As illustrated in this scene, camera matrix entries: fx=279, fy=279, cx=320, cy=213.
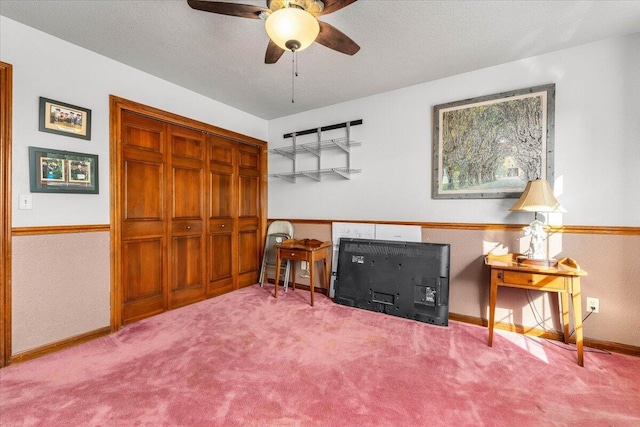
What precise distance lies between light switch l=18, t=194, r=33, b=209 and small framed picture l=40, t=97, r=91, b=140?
20.7 inches

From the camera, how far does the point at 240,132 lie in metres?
3.88

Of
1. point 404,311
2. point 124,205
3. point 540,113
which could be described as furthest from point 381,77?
point 124,205

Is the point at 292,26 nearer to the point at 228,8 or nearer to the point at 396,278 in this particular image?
the point at 228,8

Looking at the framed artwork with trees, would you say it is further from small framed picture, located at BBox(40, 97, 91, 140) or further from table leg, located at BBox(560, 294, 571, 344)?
small framed picture, located at BBox(40, 97, 91, 140)

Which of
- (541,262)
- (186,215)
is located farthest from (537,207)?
(186,215)

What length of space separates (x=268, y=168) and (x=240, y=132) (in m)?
0.67

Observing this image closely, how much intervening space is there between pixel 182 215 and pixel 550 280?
3.53 metres

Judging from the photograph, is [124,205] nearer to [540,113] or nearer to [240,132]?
[240,132]

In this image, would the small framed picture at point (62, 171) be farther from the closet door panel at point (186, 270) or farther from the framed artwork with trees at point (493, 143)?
the framed artwork with trees at point (493, 143)

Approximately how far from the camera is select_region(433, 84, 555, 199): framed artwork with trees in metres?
2.48

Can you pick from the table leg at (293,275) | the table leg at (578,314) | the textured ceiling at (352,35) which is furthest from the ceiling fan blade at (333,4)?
the table leg at (293,275)

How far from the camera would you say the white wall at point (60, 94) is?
2.08m

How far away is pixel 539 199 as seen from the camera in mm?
2195

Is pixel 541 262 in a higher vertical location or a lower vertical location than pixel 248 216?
lower
